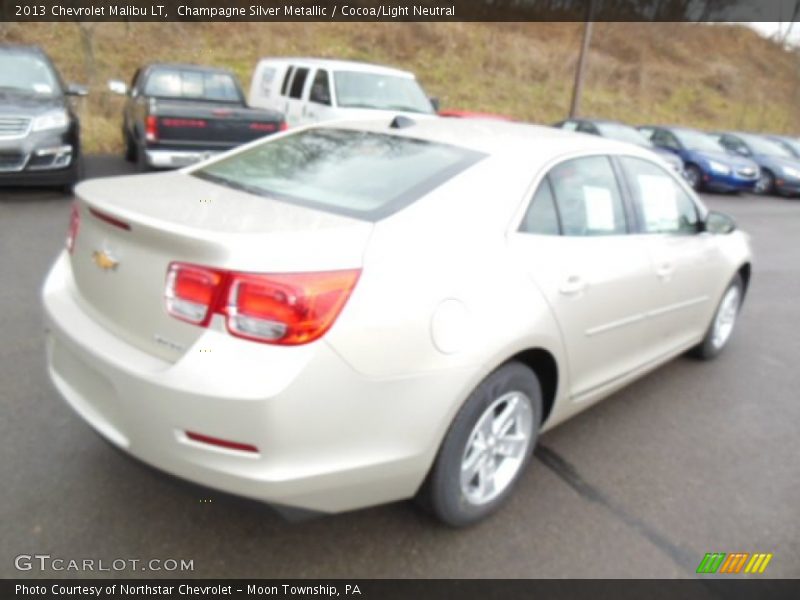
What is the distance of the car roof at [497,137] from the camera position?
2.79 m

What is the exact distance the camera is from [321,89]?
10.2 metres

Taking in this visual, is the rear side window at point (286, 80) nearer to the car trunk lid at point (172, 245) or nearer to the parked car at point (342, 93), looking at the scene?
the parked car at point (342, 93)

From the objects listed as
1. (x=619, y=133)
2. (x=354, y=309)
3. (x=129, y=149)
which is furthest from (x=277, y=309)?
(x=619, y=133)

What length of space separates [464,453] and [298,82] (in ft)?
32.3

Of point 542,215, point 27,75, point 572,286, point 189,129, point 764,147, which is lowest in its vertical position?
point 764,147

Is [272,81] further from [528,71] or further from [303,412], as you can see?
[528,71]

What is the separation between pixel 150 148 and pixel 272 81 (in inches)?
189

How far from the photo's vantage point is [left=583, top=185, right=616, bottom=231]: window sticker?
9.66 ft

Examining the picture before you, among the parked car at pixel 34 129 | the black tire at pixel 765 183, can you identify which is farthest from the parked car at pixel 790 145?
the parked car at pixel 34 129

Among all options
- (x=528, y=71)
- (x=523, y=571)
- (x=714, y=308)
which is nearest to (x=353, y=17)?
(x=528, y=71)

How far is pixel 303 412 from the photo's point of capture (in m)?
1.83

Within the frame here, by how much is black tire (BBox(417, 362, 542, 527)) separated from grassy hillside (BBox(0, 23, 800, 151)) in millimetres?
11564

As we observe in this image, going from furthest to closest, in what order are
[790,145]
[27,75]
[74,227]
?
[790,145] < [27,75] < [74,227]

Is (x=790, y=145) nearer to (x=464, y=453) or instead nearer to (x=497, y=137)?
(x=497, y=137)
